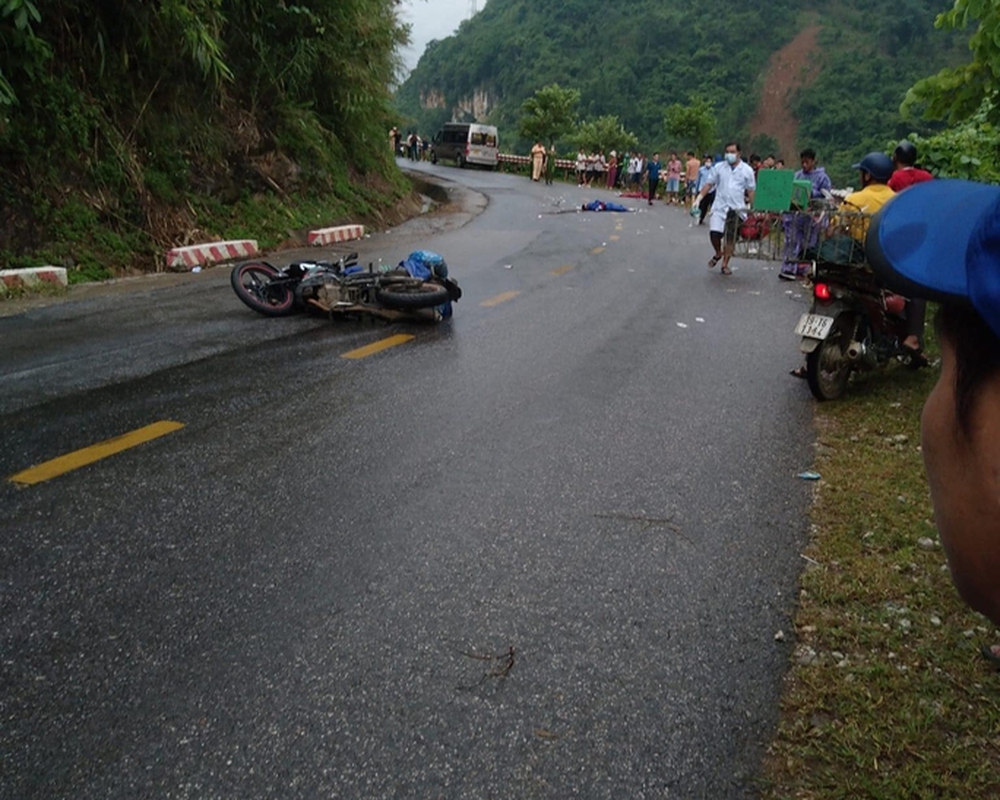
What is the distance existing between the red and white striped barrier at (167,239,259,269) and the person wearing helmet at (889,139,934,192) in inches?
376

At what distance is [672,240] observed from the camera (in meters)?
18.6

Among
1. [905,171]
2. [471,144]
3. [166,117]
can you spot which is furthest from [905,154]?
[471,144]

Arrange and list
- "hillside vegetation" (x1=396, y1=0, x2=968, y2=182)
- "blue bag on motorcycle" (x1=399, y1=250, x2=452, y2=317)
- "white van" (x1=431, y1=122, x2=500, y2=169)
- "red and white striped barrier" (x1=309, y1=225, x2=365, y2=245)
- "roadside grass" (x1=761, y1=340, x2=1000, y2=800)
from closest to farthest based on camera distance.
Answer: "roadside grass" (x1=761, y1=340, x2=1000, y2=800) → "blue bag on motorcycle" (x1=399, y1=250, x2=452, y2=317) → "red and white striped barrier" (x1=309, y1=225, x2=365, y2=245) → "white van" (x1=431, y1=122, x2=500, y2=169) → "hillside vegetation" (x1=396, y1=0, x2=968, y2=182)

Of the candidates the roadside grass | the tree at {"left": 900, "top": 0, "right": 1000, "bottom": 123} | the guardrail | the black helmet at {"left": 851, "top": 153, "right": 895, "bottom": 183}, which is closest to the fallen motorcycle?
the black helmet at {"left": 851, "top": 153, "right": 895, "bottom": 183}

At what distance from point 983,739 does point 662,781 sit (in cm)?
104

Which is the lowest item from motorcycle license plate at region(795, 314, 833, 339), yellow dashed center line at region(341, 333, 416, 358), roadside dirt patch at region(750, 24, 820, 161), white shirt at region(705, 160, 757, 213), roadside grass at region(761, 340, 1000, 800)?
yellow dashed center line at region(341, 333, 416, 358)

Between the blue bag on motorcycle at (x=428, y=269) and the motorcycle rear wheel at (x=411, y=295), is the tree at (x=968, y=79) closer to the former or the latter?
the motorcycle rear wheel at (x=411, y=295)

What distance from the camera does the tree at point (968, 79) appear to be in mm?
5736

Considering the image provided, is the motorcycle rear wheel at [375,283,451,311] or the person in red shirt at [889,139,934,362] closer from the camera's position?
the person in red shirt at [889,139,934,362]

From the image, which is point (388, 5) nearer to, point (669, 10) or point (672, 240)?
point (672, 240)

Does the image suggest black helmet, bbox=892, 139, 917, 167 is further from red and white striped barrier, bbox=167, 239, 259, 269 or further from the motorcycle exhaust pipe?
red and white striped barrier, bbox=167, 239, 259, 269

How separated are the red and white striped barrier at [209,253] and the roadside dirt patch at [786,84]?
318 feet

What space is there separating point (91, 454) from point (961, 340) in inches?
178

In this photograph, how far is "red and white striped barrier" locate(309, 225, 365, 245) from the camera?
51.8 ft
